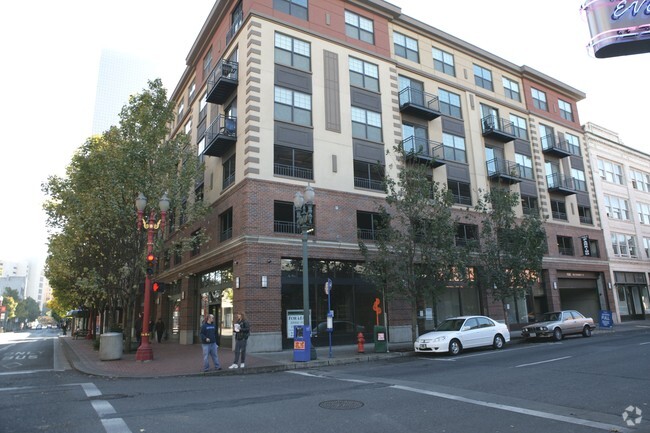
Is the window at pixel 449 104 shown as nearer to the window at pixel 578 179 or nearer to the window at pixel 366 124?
the window at pixel 366 124

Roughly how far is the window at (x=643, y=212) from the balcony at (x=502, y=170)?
1742 centimetres

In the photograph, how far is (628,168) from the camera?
4003cm

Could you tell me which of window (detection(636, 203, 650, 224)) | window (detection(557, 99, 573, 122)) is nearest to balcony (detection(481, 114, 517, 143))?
window (detection(557, 99, 573, 122))

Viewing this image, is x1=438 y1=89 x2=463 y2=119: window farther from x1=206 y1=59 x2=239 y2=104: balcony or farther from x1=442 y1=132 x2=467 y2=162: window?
x1=206 y1=59 x2=239 y2=104: balcony

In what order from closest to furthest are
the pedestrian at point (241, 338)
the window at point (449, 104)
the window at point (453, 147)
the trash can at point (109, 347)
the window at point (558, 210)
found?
the pedestrian at point (241, 338) → the trash can at point (109, 347) → the window at point (453, 147) → the window at point (449, 104) → the window at point (558, 210)

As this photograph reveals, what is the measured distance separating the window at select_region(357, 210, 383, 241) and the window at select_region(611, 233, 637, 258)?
25230 mm

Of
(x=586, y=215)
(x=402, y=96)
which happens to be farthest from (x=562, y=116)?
(x=402, y=96)

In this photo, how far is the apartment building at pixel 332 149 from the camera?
2012 cm

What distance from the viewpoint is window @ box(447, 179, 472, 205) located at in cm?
2691

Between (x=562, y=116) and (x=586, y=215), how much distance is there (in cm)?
843

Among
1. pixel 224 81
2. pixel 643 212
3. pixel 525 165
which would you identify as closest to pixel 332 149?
pixel 224 81

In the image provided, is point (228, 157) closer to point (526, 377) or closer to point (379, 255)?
point (379, 255)

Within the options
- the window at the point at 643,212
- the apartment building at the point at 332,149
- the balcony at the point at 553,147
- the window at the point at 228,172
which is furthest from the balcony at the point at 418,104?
the window at the point at 643,212

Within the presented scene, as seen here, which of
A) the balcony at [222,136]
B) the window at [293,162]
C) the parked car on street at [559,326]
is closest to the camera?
the window at [293,162]
